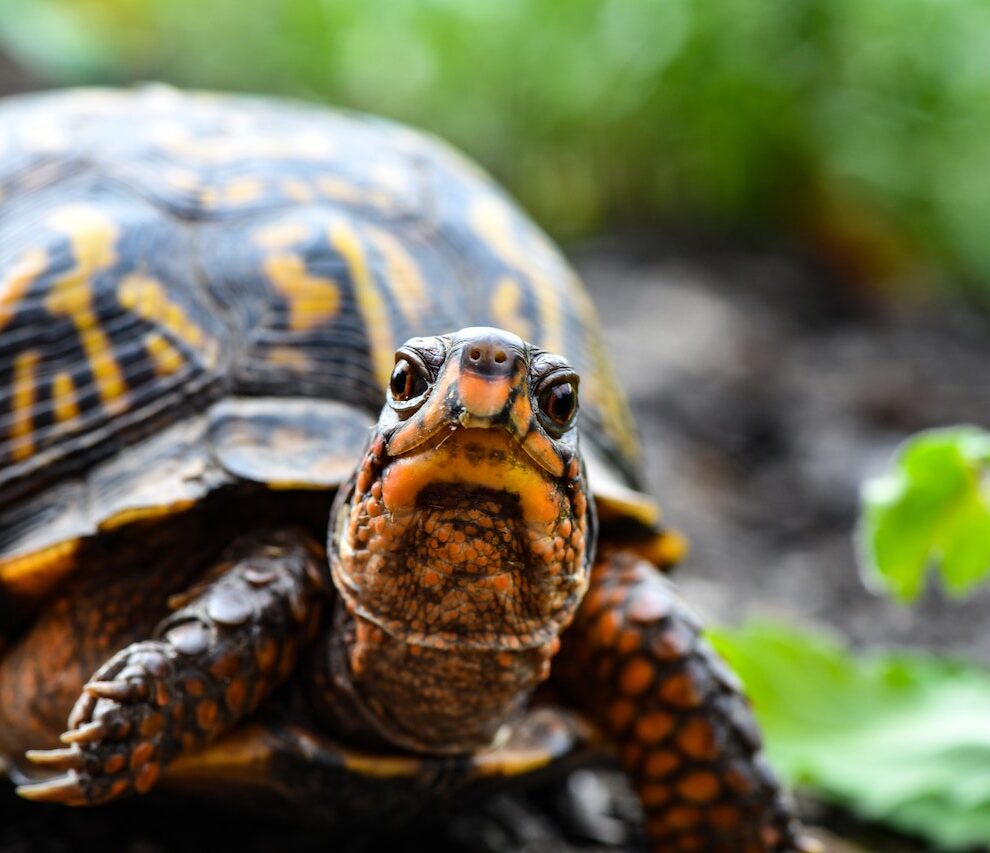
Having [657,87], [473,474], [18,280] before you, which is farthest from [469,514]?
[657,87]

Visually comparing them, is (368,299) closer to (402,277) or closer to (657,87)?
(402,277)

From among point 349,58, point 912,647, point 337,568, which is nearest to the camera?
point 337,568

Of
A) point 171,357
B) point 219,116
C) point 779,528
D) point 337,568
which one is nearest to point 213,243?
point 171,357

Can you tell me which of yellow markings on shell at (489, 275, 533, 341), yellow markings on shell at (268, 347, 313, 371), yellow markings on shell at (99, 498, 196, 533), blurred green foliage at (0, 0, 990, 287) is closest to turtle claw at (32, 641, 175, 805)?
yellow markings on shell at (99, 498, 196, 533)

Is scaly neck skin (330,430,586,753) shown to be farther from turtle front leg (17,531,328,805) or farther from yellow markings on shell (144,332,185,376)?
yellow markings on shell (144,332,185,376)

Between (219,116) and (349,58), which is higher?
(349,58)

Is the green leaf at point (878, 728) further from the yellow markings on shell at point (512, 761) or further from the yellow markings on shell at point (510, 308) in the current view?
the yellow markings on shell at point (510, 308)

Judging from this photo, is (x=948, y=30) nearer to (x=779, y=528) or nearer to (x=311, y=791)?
(x=779, y=528)
